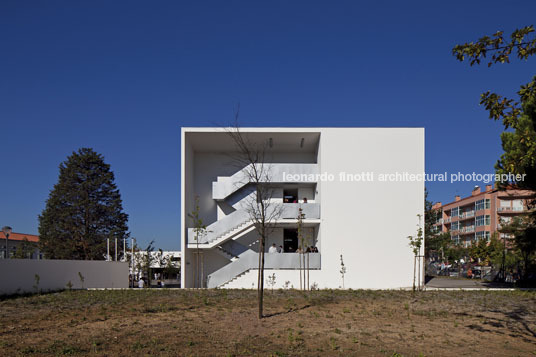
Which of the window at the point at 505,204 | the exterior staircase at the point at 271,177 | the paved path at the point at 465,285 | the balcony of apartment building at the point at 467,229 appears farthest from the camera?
the balcony of apartment building at the point at 467,229

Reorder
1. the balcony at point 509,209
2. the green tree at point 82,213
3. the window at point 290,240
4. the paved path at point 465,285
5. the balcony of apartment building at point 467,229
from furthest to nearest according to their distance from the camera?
the balcony of apartment building at point 467,229
the balcony at point 509,209
the green tree at point 82,213
the window at point 290,240
the paved path at point 465,285

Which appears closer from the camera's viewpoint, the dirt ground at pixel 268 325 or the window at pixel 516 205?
the dirt ground at pixel 268 325

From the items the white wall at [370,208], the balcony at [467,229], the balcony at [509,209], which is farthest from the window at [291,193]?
the balcony at [467,229]

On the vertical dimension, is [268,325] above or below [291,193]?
below

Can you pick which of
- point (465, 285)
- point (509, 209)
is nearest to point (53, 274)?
point (465, 285)

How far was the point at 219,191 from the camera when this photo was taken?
1100 inches

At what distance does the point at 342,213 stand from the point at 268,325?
1462cm

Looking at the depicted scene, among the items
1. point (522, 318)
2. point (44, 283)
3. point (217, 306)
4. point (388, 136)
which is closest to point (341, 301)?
point (217, 306)

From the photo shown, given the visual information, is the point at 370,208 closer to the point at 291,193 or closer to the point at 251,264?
the point at 291,193

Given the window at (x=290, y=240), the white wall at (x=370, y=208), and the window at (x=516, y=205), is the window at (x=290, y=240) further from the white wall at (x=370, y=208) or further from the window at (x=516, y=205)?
the window at (x=516, y=205)

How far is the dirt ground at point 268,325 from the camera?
920cm

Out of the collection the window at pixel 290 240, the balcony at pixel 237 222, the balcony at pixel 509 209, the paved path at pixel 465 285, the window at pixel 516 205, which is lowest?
the paved path at pixel 465 285

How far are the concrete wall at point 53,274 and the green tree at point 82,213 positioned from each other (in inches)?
799

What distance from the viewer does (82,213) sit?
156ft
